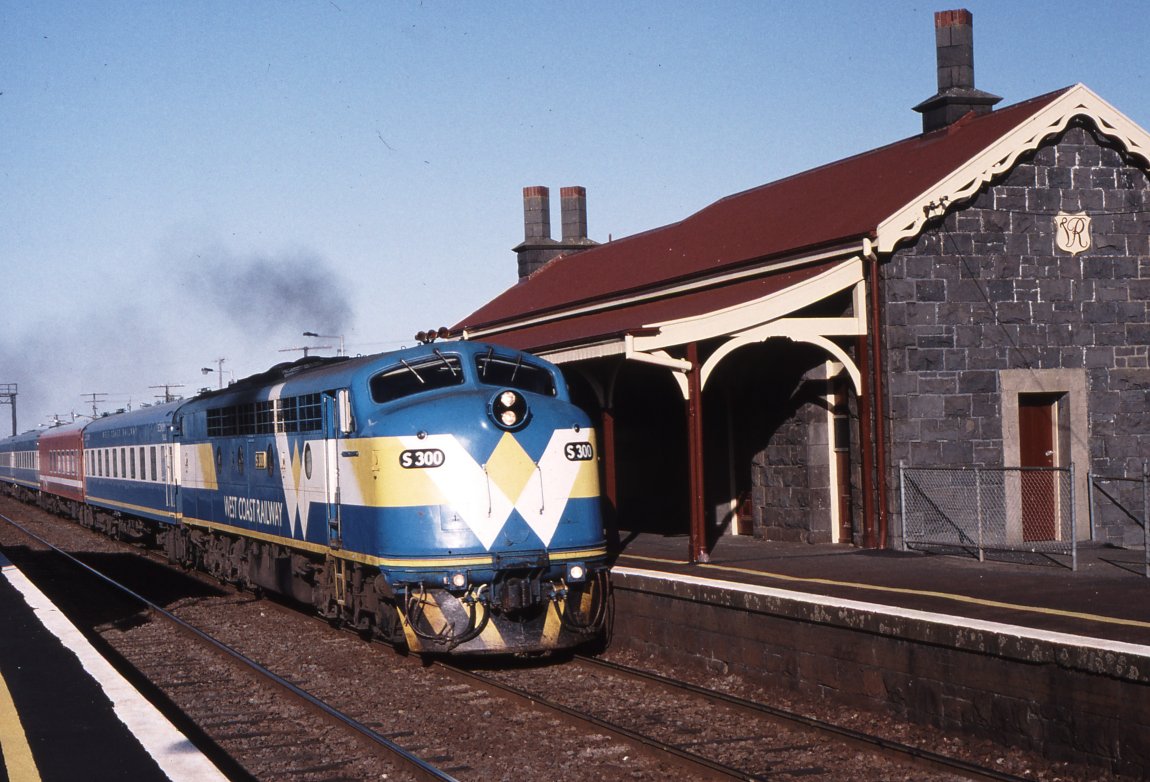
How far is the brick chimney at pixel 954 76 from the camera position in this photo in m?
A: 18.9

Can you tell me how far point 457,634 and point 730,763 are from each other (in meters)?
3.74

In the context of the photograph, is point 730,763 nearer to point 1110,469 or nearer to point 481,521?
point 481,521

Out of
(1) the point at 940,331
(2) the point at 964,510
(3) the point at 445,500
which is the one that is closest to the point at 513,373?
(3) the point at 445,500

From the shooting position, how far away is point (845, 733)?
9.13m

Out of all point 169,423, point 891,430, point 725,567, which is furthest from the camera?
point 169,423

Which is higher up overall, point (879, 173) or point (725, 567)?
point (879, 173)

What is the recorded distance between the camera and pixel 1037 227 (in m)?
17.2

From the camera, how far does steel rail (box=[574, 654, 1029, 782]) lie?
815 centimetres

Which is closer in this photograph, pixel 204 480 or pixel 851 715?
pixel 851 715

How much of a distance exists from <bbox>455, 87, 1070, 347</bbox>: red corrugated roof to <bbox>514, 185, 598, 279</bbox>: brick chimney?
3695mm

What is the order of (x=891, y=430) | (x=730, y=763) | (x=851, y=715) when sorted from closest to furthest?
1. (x=730, y=763)
2. (x=851, y=715)
3. (x=891, y=430)

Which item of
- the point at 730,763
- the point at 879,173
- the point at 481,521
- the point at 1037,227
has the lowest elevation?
the point at 730,763

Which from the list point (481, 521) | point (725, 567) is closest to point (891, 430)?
point (725, 567)

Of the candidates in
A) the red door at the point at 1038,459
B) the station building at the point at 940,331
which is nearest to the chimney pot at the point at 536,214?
the station building at the point at 940,331
